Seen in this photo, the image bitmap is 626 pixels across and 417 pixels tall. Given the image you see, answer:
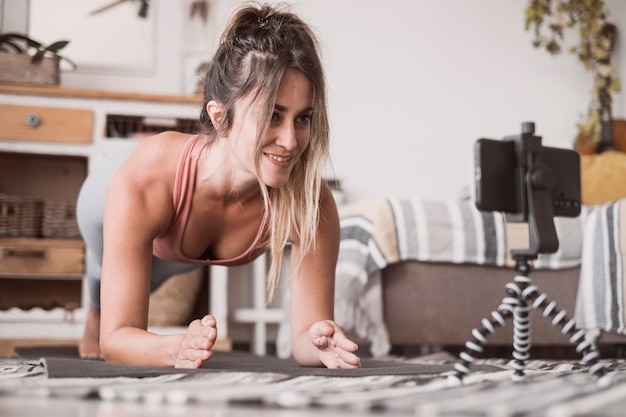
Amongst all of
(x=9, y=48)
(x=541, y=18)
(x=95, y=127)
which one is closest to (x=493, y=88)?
(x=541, y=18)

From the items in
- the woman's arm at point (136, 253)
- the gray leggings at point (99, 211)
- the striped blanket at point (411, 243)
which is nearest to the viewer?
the woman's arm at point (136, 253)

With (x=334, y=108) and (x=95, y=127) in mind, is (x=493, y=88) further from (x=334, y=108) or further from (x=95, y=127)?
(x=95, y=127)

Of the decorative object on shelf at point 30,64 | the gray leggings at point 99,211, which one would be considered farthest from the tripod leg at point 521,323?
the decorative object on shelf at point 30,64

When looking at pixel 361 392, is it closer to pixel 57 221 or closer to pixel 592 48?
pixel 57 221

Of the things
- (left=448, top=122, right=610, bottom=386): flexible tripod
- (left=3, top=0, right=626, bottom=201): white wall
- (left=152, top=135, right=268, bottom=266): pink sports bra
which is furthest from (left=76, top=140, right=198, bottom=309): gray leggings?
(left=3, top=0, right=626, bottom=201): white wall

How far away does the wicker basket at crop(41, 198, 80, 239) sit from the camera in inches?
104

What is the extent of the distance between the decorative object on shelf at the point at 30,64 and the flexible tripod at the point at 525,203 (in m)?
2.12

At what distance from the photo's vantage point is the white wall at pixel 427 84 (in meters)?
3.30

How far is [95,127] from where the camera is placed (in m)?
2.66

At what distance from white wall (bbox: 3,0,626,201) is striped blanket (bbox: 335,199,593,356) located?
1.09 m

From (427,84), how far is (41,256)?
1.81m

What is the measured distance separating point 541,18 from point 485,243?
1.50 meters

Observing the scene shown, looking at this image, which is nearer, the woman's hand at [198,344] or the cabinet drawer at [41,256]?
the woman's hand at [198,344]

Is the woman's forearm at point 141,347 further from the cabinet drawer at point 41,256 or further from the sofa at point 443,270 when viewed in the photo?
the cabinet drawer at point 41,256
